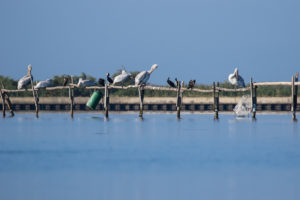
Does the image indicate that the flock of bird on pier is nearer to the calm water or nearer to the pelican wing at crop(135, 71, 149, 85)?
the pelican wing at crop(135, 71, 149, 85)

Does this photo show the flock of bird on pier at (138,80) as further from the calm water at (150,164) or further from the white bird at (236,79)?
the calm water at (150,164)

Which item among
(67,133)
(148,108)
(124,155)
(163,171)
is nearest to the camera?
(163,171)

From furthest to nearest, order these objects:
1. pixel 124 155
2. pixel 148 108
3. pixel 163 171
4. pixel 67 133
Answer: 1. pixel 148 108
2. pixel 67 133
3. pixel 124 155
4. pixel 163 171

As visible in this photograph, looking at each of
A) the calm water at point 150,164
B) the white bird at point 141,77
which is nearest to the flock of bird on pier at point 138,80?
the white bird at point 141,77

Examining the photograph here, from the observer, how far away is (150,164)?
1902 centimetres

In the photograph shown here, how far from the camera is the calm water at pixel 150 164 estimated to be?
46.6 feet

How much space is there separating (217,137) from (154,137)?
2.27 m

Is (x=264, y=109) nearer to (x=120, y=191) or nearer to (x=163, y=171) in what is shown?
(x=163, y=171)

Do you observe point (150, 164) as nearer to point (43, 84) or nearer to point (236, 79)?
point (236, 79)

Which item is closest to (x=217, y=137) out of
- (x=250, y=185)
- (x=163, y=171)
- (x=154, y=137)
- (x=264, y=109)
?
(x=154, y=137)

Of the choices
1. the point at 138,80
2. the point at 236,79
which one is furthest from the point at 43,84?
the point at 236,79

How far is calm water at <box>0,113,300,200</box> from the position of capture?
46.6 feet

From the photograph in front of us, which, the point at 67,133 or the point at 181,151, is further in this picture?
the point at 67,133

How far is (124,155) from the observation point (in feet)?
70.1
